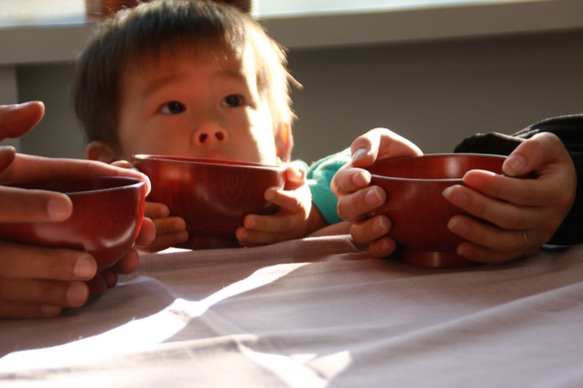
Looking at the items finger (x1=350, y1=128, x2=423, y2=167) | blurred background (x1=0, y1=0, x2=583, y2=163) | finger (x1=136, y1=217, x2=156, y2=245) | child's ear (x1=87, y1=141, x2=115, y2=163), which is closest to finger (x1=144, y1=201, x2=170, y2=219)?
finger (x1=136, y1=217, x2=156, y2=245)

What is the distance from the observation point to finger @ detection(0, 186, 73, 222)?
0.54 meters

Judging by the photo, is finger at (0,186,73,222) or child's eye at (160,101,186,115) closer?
finger at (0,186,73,222)

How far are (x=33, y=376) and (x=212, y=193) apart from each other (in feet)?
1.35

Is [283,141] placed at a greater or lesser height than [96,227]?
lesser

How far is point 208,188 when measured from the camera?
2.72ft

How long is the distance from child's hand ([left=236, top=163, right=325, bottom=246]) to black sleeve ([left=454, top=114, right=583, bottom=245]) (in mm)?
229

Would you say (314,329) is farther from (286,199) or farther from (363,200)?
(286,199)

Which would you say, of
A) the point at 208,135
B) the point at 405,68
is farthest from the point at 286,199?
the point at 405,68

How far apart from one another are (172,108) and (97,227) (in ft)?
1.99

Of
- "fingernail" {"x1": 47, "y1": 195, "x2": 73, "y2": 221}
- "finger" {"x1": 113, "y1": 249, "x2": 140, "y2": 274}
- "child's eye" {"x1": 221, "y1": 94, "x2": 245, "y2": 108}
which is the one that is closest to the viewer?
"fingernail" {"x1": 47, "y1": 195, "x2": 73, "y2": 221}

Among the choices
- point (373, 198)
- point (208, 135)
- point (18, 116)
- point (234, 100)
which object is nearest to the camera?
point (18, 116)

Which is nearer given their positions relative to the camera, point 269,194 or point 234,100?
point 269,194

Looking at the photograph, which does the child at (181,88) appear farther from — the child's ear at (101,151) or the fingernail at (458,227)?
the fingernail at (458,227)

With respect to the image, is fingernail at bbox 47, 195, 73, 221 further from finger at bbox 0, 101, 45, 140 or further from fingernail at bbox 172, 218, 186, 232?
fingernail at bbox 172, 218, 186, 232
